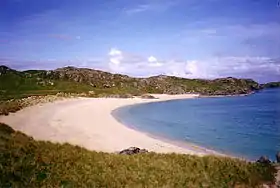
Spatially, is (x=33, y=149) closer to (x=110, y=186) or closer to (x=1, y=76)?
(x=110, y=186)

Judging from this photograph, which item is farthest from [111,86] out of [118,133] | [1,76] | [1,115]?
[118,133]

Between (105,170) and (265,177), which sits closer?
(105,170)

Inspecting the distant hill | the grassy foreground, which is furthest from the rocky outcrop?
the grassy foreground

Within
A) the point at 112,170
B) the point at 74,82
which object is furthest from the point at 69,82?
the point at 112,170

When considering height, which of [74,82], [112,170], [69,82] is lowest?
[112,170]

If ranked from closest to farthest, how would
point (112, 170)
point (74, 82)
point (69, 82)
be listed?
point (112, 170) → point (69, 82) → point (74, 82)

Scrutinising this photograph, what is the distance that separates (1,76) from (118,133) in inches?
4211

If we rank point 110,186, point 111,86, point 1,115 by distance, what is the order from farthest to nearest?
1. point 111,86
2. point 1,115
3. point 110,186

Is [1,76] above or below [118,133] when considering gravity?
above

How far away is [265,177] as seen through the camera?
1648cm

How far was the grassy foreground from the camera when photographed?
13.6m

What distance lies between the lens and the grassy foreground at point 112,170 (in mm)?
13602

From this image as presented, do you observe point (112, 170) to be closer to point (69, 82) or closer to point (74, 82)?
point (69, 82)

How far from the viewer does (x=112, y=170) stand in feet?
49.9
